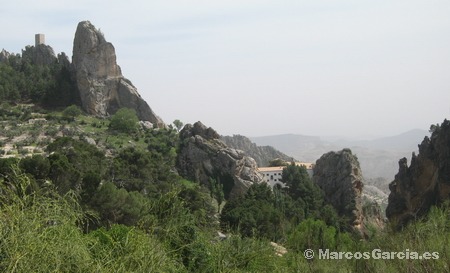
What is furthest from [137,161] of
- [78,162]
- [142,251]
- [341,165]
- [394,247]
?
[142,251]

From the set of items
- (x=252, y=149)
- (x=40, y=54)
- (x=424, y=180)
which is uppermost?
(x=40, y=54)

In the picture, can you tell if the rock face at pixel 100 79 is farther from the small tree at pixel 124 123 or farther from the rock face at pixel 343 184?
the rock face at pixel 343 184

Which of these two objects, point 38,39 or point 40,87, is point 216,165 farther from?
point 38,39

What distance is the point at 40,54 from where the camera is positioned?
341 feet

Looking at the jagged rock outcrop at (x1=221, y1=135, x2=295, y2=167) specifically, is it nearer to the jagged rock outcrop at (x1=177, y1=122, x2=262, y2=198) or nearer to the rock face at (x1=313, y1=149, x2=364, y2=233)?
the rock face at (x1=313, y1=149, x2=364, y2=233)

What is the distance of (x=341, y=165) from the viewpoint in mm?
72438

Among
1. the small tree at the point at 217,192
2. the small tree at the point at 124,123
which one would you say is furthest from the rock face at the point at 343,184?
the small tree at the point at 124,123

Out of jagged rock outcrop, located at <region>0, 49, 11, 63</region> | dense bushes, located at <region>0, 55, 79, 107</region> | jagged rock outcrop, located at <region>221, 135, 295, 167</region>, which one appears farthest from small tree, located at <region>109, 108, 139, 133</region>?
jagged rock outcrop, located at <region>221, 135, 295, 167</region>

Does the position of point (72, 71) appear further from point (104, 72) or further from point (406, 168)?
point (406, 168)

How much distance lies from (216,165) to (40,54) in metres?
54.6

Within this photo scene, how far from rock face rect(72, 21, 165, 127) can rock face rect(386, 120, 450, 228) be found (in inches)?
1807

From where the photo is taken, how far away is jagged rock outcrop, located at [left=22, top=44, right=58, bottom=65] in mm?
103438

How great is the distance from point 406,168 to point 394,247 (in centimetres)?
4776

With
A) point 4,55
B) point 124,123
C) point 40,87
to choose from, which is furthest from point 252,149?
point 40,87
